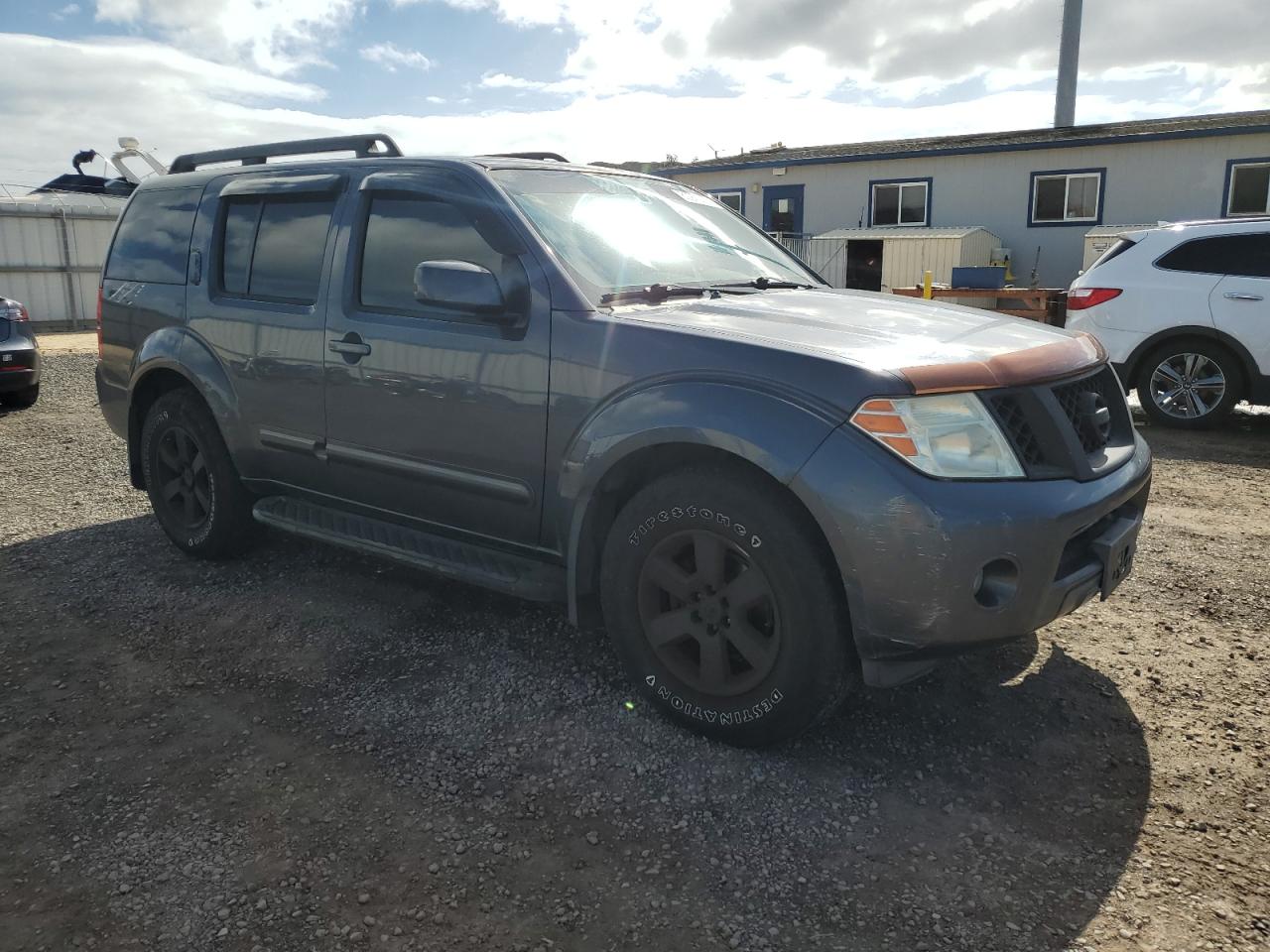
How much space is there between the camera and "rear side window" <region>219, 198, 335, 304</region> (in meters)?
4.15

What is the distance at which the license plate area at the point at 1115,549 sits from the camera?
115 inches

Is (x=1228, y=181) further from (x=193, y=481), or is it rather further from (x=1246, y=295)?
(x=193, y=481)

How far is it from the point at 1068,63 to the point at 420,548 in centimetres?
3153

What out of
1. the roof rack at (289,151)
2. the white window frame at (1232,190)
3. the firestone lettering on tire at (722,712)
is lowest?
the firestone lettering on tire at (722,712)

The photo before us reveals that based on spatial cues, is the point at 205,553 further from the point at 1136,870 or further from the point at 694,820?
the point at 1136,870

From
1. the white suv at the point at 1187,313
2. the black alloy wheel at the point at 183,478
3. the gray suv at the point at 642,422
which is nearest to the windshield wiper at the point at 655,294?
the gray suv at the point at 642,422

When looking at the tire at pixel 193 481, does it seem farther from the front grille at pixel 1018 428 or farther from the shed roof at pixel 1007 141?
the shed roof at pixel 1007 141

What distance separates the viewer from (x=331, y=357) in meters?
3.98

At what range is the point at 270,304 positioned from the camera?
4281 mm

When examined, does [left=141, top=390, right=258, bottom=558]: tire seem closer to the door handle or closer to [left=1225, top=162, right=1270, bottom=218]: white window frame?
the door handle

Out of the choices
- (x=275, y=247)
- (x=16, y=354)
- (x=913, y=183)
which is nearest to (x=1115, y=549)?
(x=275, y=247)

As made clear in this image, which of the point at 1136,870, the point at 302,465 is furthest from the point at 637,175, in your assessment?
the point at 1136,870

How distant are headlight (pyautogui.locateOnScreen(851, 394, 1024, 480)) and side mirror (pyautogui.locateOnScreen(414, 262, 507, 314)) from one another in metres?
1.36

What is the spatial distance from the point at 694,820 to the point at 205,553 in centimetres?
316
